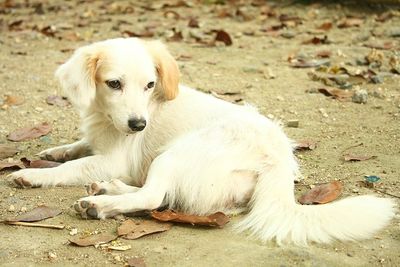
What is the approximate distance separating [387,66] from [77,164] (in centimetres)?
371

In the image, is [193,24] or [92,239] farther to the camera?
[193,24]

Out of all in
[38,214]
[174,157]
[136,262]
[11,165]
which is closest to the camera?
[136,262]

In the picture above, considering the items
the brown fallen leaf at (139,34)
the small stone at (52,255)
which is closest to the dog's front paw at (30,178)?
the small stone at (52,255)

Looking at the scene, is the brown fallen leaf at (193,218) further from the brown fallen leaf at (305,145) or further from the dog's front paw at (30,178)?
the brown fallen leaf at (305,145)

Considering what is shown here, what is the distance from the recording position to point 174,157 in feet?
10.3

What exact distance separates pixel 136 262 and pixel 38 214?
73cm

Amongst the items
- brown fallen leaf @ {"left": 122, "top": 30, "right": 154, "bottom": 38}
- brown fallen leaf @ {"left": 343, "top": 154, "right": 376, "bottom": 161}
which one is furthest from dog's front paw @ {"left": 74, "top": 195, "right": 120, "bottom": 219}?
brown fallen leaf @ {"left": 122, "top": 30, "right": 154, "bottom": 38}

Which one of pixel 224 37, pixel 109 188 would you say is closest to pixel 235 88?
pixel 224 37

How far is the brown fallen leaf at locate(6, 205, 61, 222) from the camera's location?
2893mm

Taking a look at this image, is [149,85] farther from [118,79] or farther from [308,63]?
[308,63]

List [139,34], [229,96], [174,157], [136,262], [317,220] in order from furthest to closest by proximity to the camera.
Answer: [139,34] → [229,96] → [174,157] → [317,220] → [136,262]

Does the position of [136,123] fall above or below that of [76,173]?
above

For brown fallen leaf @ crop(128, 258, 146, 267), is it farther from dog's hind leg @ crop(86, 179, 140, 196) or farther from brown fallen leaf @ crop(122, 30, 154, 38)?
brown fallen leaf @ crop(122, 30, 154, 38)

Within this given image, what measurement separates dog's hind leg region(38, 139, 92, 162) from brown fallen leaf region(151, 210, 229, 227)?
114 centimetres
